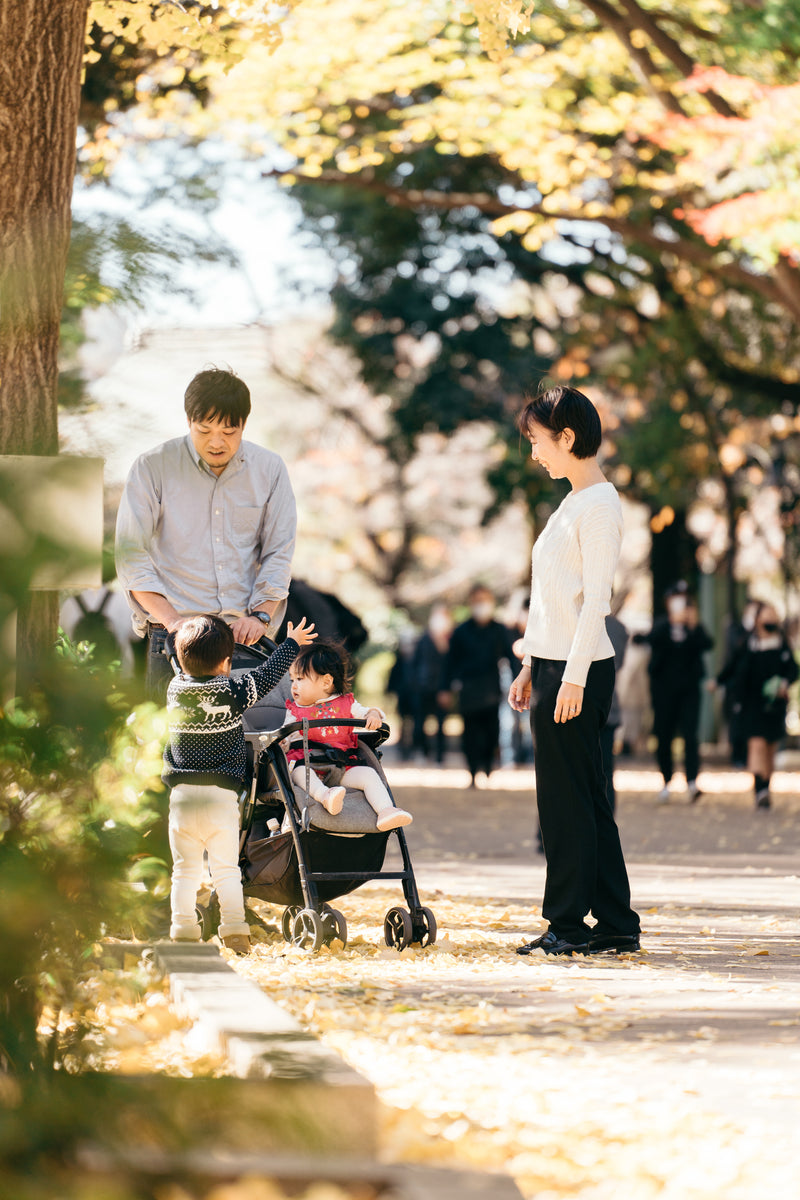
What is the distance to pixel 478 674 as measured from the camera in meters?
A: 18.2

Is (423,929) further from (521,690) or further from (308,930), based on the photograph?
(521,690)

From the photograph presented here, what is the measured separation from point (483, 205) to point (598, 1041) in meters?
15.3

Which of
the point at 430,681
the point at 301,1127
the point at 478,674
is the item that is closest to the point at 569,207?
the point at 478,674

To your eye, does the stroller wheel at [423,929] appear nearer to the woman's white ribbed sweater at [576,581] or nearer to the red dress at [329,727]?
the red dress at [329,727]

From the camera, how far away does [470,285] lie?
2345cm

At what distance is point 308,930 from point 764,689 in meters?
9.47

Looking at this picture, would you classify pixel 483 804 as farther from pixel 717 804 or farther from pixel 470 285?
pixel 470 285

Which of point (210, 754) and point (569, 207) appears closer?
point (210, 754)

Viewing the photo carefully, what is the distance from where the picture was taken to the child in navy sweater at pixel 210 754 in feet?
20.7

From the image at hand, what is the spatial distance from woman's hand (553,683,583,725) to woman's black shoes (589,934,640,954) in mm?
850

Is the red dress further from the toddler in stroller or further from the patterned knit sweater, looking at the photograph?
the patterned knit sweater

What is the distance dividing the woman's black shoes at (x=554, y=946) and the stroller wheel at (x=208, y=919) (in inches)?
47.3

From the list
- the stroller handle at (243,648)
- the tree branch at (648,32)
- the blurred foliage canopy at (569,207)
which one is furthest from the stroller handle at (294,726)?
the tree branch at (648,32)

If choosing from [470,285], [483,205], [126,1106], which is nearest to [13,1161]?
[126,1106]
